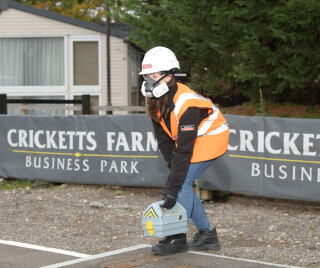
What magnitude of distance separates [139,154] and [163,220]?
451 centimetres

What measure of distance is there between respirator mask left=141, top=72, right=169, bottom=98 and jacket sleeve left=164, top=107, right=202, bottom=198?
0.32 metres

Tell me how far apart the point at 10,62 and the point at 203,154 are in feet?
61.3

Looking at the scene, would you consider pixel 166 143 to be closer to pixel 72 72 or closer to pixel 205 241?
pixel 205 241

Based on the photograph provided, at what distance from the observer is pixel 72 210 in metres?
8.97

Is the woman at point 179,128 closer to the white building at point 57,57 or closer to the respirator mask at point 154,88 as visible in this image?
the respirator mask at point 154,88

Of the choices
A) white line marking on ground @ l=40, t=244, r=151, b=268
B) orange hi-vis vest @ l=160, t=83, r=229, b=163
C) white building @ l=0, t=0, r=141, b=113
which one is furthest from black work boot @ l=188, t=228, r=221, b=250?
white building @ l=0, t=0, r=141, b=113

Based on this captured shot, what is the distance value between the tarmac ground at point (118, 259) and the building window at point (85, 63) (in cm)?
1657

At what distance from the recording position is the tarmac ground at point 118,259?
5.71m

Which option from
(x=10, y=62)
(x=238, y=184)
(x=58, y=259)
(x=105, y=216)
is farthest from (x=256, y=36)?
(x=10, y=62)

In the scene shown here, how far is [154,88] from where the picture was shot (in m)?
5.79

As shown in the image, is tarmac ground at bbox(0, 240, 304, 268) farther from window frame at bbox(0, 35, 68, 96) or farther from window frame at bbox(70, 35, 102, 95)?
window frame at bbox(0, 35, 68, 96)

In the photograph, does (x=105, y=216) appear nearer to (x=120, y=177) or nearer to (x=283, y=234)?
(x=120, y=177)

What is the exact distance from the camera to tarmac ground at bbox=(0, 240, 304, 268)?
5711mm

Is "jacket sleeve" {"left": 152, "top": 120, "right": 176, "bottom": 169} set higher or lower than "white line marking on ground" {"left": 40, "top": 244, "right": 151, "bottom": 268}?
higher
